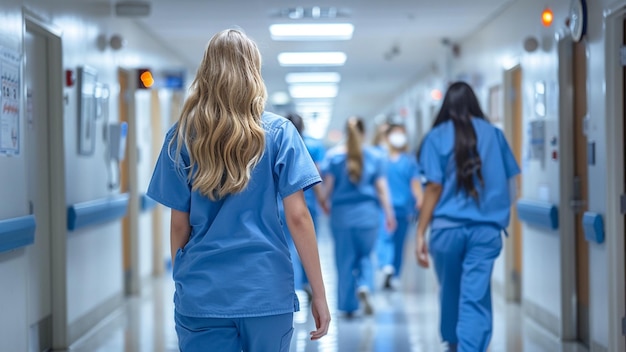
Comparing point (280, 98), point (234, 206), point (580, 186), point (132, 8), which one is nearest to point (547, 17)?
point (580, 186)

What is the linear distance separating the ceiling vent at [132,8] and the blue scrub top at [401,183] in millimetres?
3216

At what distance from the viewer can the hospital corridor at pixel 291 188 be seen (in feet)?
8.52

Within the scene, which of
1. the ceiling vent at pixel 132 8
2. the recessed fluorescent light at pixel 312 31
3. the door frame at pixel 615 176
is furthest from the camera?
the recessed fluorescent light at pixel 312 31

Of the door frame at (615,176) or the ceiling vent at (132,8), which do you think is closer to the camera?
the door frame at (615,176)

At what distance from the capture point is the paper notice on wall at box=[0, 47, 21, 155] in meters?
4.40

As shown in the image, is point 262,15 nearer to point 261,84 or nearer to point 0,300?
point 0,300

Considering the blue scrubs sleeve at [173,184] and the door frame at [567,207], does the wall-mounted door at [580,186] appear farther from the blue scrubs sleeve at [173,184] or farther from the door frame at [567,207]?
the blue scrubs sleeve at [173,184]

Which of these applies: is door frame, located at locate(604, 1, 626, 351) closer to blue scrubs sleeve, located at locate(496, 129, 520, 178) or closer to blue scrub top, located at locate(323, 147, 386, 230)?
blue scrubs sleeve, located at locate(496, 129, 520, 178)

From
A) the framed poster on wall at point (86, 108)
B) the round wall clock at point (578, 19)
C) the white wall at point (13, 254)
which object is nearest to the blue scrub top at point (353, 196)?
the framed poster on wall at point (86, 108)

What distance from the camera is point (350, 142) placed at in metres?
7.16

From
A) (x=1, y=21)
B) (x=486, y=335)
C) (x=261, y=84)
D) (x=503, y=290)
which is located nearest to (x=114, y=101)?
(x=1, y=21)

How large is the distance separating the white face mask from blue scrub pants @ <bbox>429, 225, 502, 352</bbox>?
4.62m

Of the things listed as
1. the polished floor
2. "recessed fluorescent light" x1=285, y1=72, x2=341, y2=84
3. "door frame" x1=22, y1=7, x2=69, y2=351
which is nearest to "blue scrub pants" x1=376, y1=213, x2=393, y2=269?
the polished floor

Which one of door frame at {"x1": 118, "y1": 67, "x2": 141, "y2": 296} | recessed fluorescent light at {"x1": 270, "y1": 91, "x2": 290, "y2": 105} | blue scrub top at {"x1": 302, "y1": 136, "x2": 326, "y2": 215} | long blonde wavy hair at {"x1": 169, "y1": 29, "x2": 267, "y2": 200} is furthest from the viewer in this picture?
recessed fluorescent light at {"x1": 270, "y1": 91, "x2": 290, "y2": 105}
